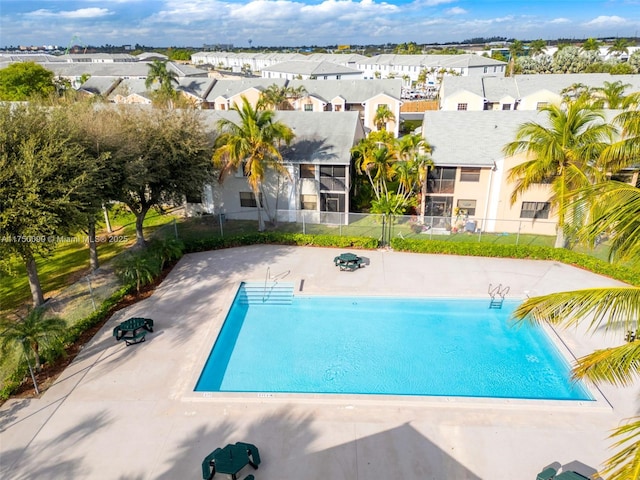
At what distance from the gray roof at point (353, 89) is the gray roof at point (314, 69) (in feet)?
82.2

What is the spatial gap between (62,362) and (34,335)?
1862 mm

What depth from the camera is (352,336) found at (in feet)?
56.0

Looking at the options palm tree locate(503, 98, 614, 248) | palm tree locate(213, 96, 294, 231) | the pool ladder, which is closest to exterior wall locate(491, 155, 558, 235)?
palm tree locate(503, 98, 614, 248)

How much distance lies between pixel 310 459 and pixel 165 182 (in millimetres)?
16795

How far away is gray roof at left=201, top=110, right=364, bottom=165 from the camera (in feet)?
86.6

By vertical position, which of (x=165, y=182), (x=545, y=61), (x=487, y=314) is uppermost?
(x=545, y=61)

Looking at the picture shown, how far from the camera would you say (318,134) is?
2859 centimetres

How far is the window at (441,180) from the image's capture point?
83.5 ft

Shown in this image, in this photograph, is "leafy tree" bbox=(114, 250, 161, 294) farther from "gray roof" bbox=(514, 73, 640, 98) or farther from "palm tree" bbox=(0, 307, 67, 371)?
"gray roof" bbox=(514, 73, 640, 98)

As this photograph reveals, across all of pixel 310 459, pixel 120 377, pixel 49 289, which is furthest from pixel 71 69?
pixel 310 459

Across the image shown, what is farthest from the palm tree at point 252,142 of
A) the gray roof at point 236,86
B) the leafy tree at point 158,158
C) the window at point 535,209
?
the gray roof at point 236,86

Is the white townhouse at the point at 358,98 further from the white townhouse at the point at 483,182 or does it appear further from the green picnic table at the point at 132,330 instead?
the green picnic table at the point at 132,330

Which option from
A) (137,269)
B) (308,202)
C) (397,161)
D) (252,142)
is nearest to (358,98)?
(397,161)

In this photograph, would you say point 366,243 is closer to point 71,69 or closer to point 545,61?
point 545,61
